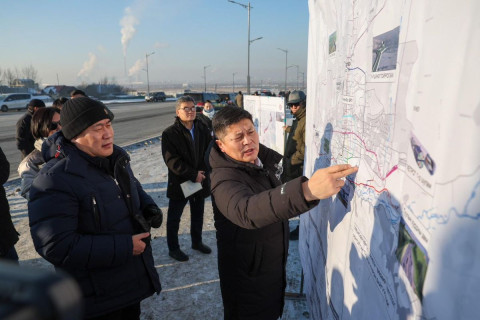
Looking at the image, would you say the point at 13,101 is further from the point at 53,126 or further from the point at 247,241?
the point at 247,241

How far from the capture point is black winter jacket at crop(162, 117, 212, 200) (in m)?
3.39

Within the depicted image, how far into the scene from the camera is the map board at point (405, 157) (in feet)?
2.29

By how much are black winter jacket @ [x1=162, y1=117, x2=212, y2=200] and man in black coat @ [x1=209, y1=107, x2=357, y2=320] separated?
64.3 inches

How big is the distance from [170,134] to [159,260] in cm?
159

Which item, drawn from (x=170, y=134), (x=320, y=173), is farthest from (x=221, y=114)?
(x=170, y=134)

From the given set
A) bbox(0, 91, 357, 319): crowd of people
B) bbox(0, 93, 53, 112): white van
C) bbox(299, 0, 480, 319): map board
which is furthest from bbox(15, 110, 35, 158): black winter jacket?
bbox(0, 93, 53, 112): white van

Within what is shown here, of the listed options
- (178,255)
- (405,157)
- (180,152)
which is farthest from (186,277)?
(405,157)

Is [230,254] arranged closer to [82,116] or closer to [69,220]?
[69,220]

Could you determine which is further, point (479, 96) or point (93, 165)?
point (93, 165)

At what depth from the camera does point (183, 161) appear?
3.47m

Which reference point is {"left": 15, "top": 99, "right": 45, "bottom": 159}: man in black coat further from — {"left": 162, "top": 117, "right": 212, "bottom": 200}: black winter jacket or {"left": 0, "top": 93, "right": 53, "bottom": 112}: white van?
{"left": 0, "top": 93, "right": 53, "bottom": 112}: white van

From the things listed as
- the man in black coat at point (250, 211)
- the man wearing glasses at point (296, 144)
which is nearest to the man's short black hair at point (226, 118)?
the man in black coat at point (250, 211)

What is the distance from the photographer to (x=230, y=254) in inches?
71.9

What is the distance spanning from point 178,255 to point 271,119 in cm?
344
